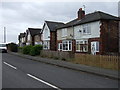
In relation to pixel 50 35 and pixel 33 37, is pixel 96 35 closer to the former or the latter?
pixel 50 35

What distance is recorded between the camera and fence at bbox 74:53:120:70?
14.6 meters

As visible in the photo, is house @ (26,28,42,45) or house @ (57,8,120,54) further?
house @ (26,28,42,45)

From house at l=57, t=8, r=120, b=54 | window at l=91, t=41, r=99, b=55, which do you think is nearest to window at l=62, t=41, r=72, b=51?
house at l=57, t=8, r=120, b=54

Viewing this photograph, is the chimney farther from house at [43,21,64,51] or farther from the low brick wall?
house at [43,21,64,51]

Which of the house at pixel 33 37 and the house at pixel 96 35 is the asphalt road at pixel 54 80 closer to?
the house at pixel 96 35

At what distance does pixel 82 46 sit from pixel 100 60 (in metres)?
14.9

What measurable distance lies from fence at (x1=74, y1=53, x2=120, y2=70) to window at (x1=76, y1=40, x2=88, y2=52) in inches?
437

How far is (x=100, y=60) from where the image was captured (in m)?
16.2

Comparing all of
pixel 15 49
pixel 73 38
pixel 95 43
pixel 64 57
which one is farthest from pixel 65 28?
pixel 15 49

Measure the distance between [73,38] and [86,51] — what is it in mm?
5169

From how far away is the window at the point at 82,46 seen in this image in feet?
99.4

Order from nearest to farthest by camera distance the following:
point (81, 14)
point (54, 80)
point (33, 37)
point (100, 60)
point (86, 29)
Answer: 1. point (54, 80)
2. point (100, 60)
3. point (86, 29)
4. point (81, 14)
5. point (33, 37)

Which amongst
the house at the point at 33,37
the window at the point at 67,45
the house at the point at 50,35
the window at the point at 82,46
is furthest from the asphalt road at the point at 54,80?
the house at the point at 33,37

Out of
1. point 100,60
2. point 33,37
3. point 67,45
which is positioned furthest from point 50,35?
point 100,60
